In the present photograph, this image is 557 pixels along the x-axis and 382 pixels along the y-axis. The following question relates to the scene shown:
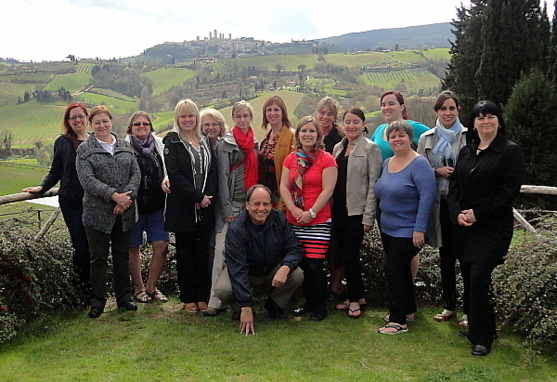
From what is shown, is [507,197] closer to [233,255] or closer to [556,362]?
[556,362]

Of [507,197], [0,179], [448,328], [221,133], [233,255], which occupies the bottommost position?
[0,179]

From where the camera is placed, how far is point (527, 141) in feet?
40.4

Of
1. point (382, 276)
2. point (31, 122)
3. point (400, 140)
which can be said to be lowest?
point (31, 122)

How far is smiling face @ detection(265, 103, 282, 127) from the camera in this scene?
17.2ft

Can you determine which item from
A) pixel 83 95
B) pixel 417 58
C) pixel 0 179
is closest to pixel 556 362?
pixel 0 179

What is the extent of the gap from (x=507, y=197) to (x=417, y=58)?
440 feet

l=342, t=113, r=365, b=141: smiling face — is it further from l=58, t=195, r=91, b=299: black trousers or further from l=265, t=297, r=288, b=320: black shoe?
l=58, t=195, r=91, b=299: black trousers

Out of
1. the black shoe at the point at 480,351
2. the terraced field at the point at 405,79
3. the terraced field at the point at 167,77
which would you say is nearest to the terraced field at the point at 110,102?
the terraced field at the point at 167,77

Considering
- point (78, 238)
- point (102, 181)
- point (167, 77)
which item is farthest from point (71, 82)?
point (102, 181)

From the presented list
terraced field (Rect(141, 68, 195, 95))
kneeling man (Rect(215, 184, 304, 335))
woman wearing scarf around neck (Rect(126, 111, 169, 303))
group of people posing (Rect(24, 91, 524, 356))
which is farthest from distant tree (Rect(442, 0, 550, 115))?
terraced field (Rect(141, 68, 195, 95))

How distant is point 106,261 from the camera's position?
16.9ft

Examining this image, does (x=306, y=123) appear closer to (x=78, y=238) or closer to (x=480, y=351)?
(x=480, y=351)

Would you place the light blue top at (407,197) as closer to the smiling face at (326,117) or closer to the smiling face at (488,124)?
the smiling face at (488,124)

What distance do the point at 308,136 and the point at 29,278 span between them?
9.60 ft
